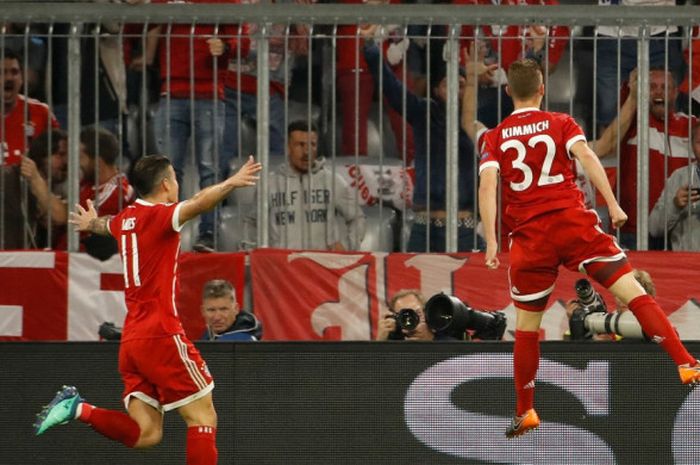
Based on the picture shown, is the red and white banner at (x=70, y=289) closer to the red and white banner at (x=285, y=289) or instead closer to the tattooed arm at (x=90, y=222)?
the red and white banner at (x=285, y=289)

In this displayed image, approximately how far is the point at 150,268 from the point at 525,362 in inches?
85.9

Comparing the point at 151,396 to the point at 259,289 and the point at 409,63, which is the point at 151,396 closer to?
the point at 259,289

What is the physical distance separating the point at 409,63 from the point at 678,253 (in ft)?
8.01

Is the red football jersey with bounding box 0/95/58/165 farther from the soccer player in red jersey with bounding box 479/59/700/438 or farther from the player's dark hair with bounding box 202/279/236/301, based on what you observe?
the soccer player in red jersey with bounding box 479/59/700/438

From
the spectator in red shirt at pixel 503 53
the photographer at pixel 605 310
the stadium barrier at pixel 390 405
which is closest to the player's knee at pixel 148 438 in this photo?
the stadium barrier at pixel 390 405

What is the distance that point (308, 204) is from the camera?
1209 centimetres

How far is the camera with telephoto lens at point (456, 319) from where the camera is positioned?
9953 millimetres

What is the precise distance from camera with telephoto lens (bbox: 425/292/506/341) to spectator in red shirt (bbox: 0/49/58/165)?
3675 mm

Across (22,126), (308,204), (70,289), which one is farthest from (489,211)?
(22,126)

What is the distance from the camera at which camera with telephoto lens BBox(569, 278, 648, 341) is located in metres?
9.82

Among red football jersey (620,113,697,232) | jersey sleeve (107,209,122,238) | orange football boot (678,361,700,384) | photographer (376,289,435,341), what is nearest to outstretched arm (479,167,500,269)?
orange football boot (678,361,700,384)

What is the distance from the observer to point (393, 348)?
10.1 metres

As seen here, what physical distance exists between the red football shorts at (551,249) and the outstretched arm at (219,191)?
1.63m

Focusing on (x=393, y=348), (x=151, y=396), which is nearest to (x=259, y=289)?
(x=393, y=348)
